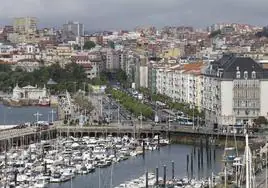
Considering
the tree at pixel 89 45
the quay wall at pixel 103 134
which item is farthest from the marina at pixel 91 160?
the tree at pixel 89 45

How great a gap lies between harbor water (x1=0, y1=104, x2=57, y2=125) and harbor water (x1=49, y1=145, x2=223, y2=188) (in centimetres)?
1697

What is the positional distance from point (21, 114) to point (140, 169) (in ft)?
90.6

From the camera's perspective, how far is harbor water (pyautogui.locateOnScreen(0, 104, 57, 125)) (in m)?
53.2

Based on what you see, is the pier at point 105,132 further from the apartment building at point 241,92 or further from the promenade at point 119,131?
the apartment building at point 241,92

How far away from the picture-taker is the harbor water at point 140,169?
1177 inches

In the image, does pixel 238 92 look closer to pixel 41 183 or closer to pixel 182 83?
pixel 182 83

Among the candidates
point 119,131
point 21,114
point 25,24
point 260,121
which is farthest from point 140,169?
point 25,24

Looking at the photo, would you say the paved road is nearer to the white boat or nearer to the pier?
the white boat

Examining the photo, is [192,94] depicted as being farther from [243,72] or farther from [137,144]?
[137,144]

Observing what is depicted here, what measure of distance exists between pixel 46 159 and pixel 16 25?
406ft

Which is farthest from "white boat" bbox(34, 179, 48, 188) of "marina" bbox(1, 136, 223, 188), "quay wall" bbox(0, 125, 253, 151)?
"quay wall" bbox(0, 125, 253, 151)

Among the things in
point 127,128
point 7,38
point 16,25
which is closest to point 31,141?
point 127,128

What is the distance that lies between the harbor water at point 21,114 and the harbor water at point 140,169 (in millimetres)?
16967

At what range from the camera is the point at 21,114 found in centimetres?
5909
